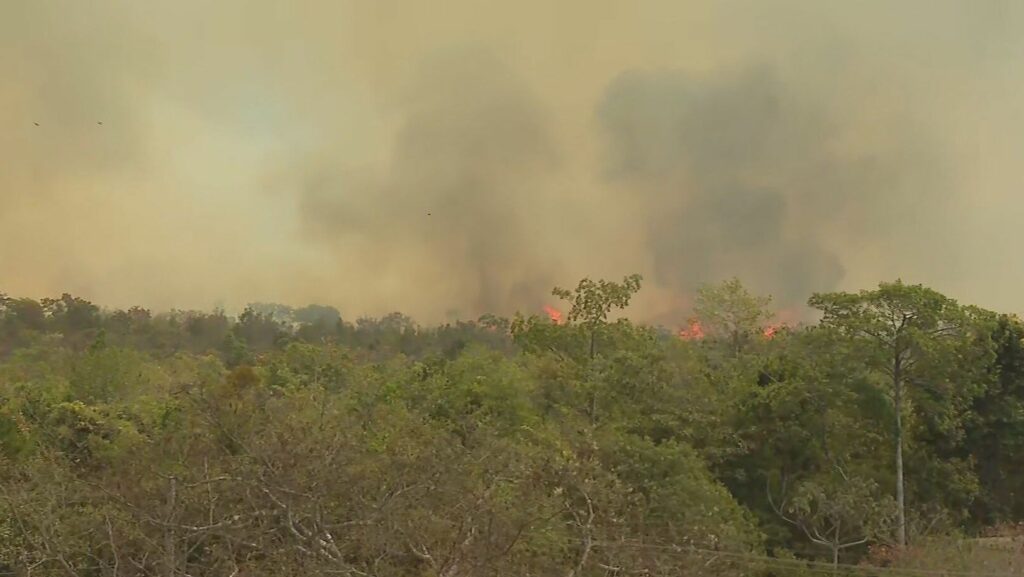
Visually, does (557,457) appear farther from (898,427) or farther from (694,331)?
(694,331)

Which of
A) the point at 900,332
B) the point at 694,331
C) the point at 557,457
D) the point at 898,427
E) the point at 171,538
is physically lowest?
the point at 171,538

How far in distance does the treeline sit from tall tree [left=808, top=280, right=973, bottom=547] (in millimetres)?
61

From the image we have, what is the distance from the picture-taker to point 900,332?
2059 centimetres

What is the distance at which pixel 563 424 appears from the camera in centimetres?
1977

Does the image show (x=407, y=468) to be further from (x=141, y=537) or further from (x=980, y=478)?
(x=980, y=478)

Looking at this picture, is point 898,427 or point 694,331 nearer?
point 898,427

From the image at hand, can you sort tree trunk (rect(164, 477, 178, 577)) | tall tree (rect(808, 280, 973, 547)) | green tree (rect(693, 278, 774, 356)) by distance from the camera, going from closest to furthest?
1. tree trunk (rect(164, 477, 178, 577))
2. tall tree (rect(808, 280, 973, 547))
3. green tree (rect(693, 278, 774, 356))

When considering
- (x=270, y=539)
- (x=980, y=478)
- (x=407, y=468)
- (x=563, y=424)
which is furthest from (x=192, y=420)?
(x=980, y=478)

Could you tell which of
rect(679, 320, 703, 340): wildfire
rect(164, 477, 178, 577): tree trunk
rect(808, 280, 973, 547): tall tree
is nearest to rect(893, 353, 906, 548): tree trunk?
rect(808, 280, 973, 547): tall tree

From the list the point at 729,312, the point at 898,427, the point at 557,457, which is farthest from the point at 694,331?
the point at 557,457

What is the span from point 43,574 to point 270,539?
13.4 feet

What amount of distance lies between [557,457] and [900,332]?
38.1 feet

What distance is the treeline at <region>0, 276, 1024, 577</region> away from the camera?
1210 centimetres

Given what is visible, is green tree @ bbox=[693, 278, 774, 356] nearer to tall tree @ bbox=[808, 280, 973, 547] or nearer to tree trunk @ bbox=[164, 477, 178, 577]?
tall tree @ bbox=[808, 280, 973, 547]
